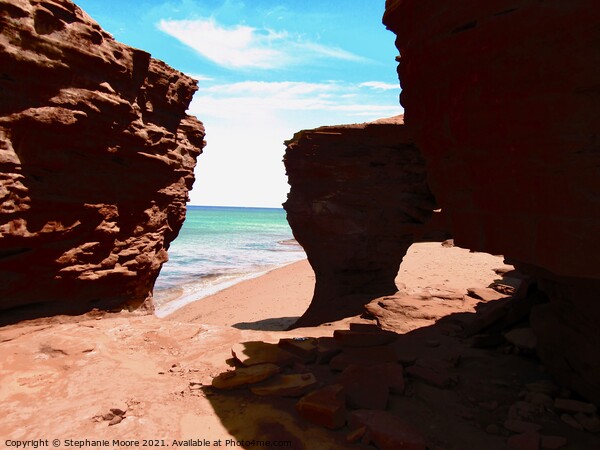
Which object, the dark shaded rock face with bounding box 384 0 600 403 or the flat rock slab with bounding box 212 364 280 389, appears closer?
the dark shaded rock face with bounding box 384 0 600 403

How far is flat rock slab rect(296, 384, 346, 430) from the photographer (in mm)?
4055

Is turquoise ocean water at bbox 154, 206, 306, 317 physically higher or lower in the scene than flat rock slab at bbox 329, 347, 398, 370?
lower

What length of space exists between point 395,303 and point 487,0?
24.6 feet

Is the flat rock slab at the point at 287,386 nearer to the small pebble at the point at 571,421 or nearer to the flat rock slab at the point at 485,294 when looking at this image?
the small pebble at the point at 571,421

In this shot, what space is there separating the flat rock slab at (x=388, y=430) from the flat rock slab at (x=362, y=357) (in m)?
1.30

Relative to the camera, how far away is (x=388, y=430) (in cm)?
382

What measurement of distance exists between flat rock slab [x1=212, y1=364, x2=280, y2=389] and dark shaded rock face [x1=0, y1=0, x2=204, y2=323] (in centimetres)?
454

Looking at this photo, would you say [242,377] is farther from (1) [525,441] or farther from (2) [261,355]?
(1) [525,441]

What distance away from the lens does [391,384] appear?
4957 millimetres

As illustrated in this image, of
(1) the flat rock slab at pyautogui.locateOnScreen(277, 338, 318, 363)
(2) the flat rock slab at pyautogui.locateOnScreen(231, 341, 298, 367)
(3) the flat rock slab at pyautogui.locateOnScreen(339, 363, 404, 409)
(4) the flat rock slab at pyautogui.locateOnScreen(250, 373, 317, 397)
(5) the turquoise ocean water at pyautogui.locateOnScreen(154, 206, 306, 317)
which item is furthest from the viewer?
(5) the turquoise ocean water at pyautogui.locateOnScreen(154, 206, 306, 317)

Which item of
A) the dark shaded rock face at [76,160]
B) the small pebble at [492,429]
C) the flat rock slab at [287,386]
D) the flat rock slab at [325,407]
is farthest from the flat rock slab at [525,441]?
the dark shaded rock face at [76,160]

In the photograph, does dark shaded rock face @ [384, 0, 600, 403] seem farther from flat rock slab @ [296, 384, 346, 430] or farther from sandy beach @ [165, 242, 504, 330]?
sandy beach @ [165, 242, 504, 330]

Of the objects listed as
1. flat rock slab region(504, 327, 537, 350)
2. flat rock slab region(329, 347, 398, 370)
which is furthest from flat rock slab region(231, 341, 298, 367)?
flat rock slab region(504, 327, 537, 350)

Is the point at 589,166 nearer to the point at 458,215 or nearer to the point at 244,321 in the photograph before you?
the point at 458,215
